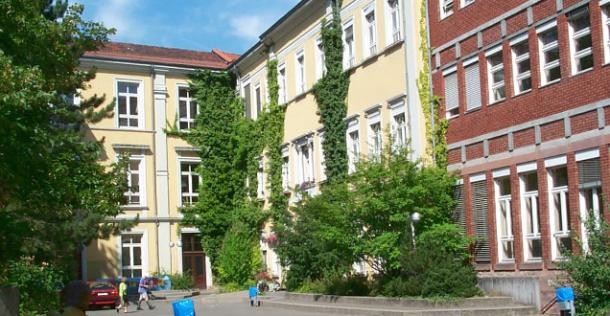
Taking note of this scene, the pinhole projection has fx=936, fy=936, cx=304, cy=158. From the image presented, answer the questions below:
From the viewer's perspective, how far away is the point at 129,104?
4950cm

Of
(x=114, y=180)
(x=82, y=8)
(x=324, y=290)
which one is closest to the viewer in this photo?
(x=82, y=8)

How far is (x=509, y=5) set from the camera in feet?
85.3

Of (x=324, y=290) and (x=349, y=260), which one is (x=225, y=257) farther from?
(x=349, y=260)

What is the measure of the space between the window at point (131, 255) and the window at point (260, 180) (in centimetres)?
730

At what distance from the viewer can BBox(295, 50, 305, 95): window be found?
134ft

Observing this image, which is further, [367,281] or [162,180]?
[162,180]

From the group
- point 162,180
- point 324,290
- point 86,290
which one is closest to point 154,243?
point 162,180

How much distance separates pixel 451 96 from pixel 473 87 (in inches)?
50.9

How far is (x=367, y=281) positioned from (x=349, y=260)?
122 cm

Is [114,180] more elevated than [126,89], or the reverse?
[126,89]

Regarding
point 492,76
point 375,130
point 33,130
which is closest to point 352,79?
point 375,130

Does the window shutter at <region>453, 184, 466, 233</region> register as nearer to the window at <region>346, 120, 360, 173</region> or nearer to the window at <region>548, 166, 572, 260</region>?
the window at <region>548, 166, 572, 260</region>

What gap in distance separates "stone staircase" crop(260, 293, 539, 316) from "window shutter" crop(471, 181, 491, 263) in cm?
289

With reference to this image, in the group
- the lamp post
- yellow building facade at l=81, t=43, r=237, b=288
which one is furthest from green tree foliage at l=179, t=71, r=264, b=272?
the lamp post
